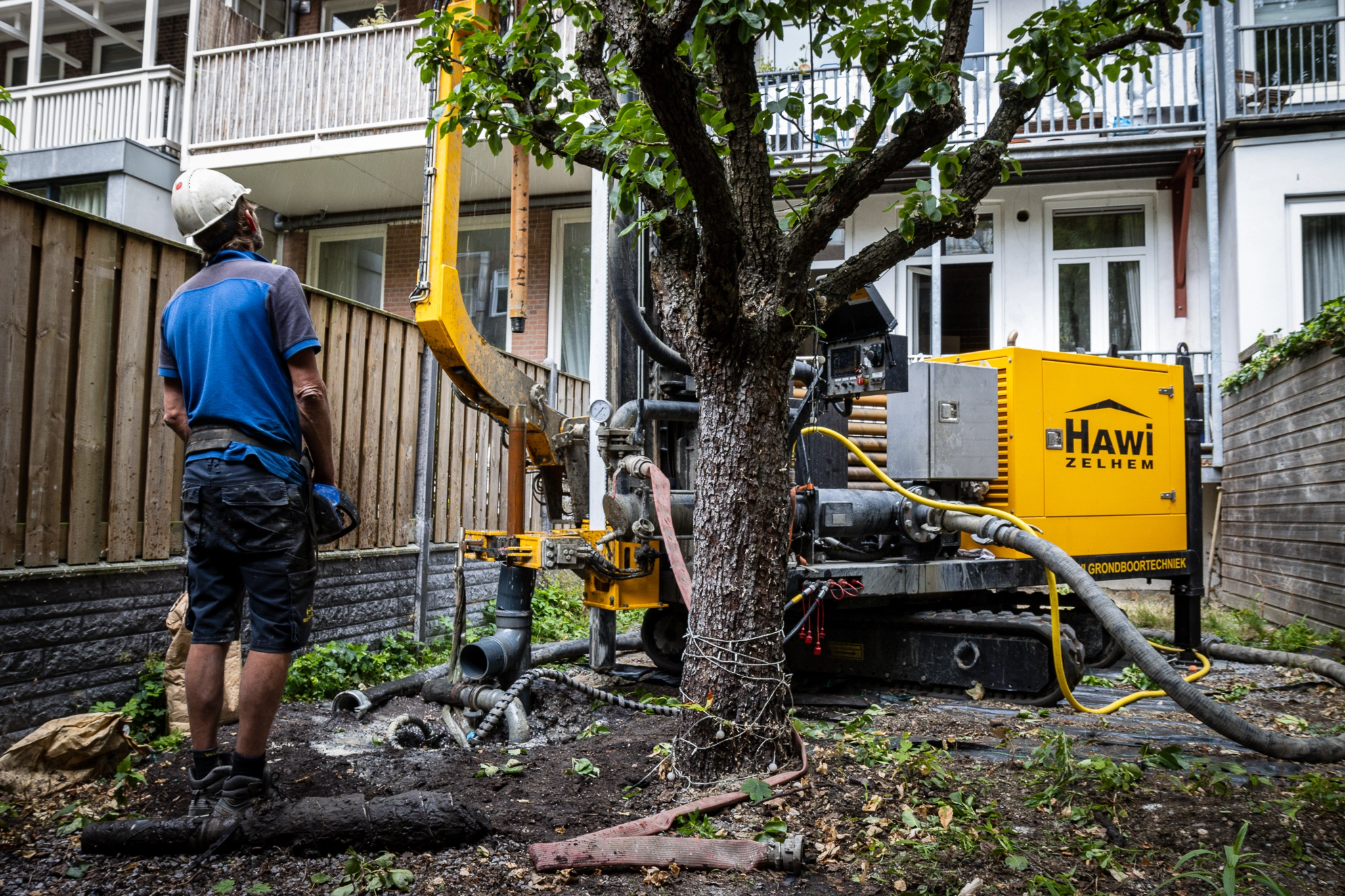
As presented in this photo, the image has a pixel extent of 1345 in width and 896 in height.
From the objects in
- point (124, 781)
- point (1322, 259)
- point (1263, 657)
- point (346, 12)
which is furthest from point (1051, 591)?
point (346, 12)

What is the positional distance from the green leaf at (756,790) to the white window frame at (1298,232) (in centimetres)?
1116

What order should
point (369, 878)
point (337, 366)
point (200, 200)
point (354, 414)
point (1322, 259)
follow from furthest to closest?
point (1322, 259), point (354, 414), point (337, 366), point (200, 200), point (369, 878)

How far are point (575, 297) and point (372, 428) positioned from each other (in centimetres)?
632

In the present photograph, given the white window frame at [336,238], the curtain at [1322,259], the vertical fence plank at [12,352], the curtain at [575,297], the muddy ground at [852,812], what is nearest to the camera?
the muddy ground at [852,812]

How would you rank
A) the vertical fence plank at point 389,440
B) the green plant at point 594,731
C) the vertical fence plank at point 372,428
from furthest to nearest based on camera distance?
1. the vertical fence plank at point 389,440
2. the vertical fence plank at point 372,428
3. the green plant at point 594,731

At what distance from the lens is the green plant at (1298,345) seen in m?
6.66

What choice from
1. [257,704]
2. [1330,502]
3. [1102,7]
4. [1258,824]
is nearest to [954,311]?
[1330,502]

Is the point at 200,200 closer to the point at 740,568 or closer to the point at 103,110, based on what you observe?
the point at 740,568

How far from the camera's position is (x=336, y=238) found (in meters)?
13.3

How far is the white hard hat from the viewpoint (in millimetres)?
2977

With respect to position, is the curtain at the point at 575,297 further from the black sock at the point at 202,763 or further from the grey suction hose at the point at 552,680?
the black sock at the point at 202,763

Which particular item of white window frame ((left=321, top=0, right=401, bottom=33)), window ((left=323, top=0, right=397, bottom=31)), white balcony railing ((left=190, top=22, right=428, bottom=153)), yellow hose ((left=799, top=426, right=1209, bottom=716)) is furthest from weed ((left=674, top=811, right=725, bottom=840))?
white window frame ((left=321, top=0, right=401, bottom=33))

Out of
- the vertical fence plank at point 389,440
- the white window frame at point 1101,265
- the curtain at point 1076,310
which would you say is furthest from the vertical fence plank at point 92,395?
the curtain at point 1076,310

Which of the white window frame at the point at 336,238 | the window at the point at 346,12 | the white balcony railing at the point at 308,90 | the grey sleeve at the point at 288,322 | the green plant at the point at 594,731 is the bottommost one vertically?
the green plant at the point at 594,731
